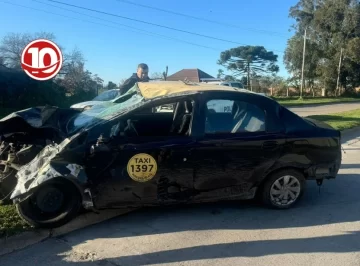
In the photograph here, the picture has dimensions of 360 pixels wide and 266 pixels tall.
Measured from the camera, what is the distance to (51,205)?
13.5 ft

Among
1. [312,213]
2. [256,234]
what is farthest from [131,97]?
[312,213]

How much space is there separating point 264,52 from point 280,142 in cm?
6707

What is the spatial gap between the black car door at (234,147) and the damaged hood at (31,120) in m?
1.79

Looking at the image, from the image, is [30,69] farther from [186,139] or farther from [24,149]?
[186,139]

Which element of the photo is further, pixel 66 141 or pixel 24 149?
pixel 24 149

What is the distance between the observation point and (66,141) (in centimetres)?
405

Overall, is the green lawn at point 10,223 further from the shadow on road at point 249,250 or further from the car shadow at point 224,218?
the shadow on road at point 249,250

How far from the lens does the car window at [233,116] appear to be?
4570mm

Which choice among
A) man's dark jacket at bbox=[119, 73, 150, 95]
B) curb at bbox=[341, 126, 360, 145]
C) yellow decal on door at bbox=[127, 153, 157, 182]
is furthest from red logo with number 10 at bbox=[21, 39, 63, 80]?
curb at bbox=[341, 126, 360, 145]

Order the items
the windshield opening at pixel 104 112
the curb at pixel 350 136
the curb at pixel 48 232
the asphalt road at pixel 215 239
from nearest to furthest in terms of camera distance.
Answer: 1. the asphalt road at pixel 215 239
2. the curb at pixel 48 232
3. the windshield opening at pixel 104 112
4. the curb at pixel 350 136

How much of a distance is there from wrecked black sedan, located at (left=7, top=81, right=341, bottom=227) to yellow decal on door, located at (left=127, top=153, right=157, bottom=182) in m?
0.01

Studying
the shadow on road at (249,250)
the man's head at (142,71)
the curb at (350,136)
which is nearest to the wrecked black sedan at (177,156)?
the shadow on road at (249,250)

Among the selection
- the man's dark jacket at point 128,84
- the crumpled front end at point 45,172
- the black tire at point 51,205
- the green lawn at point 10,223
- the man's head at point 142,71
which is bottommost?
the green lawn at point 10,223

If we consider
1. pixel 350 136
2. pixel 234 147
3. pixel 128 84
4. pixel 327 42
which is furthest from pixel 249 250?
pixel 327 42
